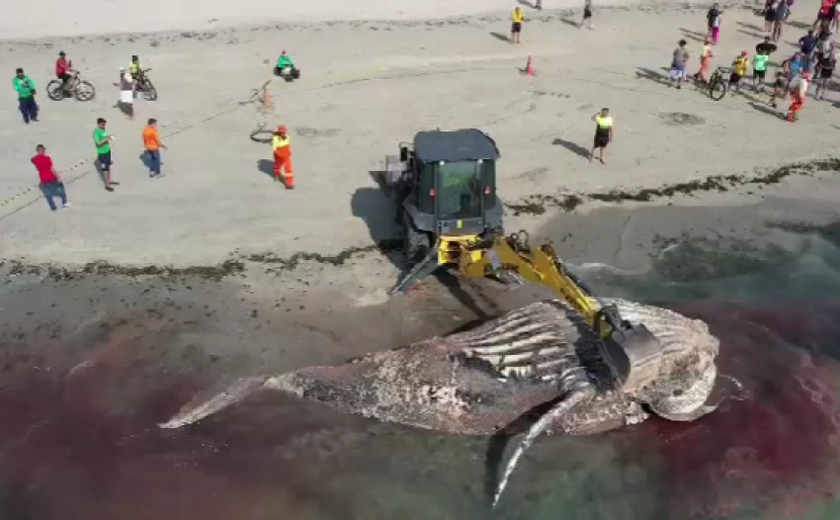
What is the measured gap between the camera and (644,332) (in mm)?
9984

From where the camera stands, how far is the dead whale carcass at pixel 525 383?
36.2ft

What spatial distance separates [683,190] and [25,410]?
15.0 m

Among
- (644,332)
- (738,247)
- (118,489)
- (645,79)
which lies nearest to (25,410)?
(118,489)

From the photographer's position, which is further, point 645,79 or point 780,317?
point 645,79

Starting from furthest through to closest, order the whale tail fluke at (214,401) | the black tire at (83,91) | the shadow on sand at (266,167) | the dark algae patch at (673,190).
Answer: the black tire at (83,91)
the shadow on sand at (266,167)
the dark algae patch at (673,190)
the whale tail fluke at (214,401)

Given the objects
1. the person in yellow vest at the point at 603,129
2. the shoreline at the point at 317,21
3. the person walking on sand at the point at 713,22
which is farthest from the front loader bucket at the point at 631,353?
the shoreline at the point at 317,21

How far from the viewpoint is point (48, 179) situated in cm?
1667

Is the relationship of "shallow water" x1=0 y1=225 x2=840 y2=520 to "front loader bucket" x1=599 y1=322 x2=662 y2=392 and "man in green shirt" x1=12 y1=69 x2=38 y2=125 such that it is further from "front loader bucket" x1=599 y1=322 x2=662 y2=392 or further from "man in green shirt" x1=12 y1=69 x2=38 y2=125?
"man in green shirt" x1=12 y1=69 x2=38 y2=125

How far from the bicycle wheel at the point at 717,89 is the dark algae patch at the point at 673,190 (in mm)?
4691

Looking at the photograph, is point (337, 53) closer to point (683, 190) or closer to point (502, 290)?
point (683, 190)

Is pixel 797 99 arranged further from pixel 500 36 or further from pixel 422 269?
pixel 422 269

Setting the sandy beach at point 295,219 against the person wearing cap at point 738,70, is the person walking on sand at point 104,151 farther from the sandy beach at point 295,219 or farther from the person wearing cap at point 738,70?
the person wearing cap at point 738,70

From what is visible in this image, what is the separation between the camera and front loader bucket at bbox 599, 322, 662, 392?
9.81 metres

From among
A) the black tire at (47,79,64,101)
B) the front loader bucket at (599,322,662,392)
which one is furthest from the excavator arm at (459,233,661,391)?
the black tire at (47,79,64,101)
